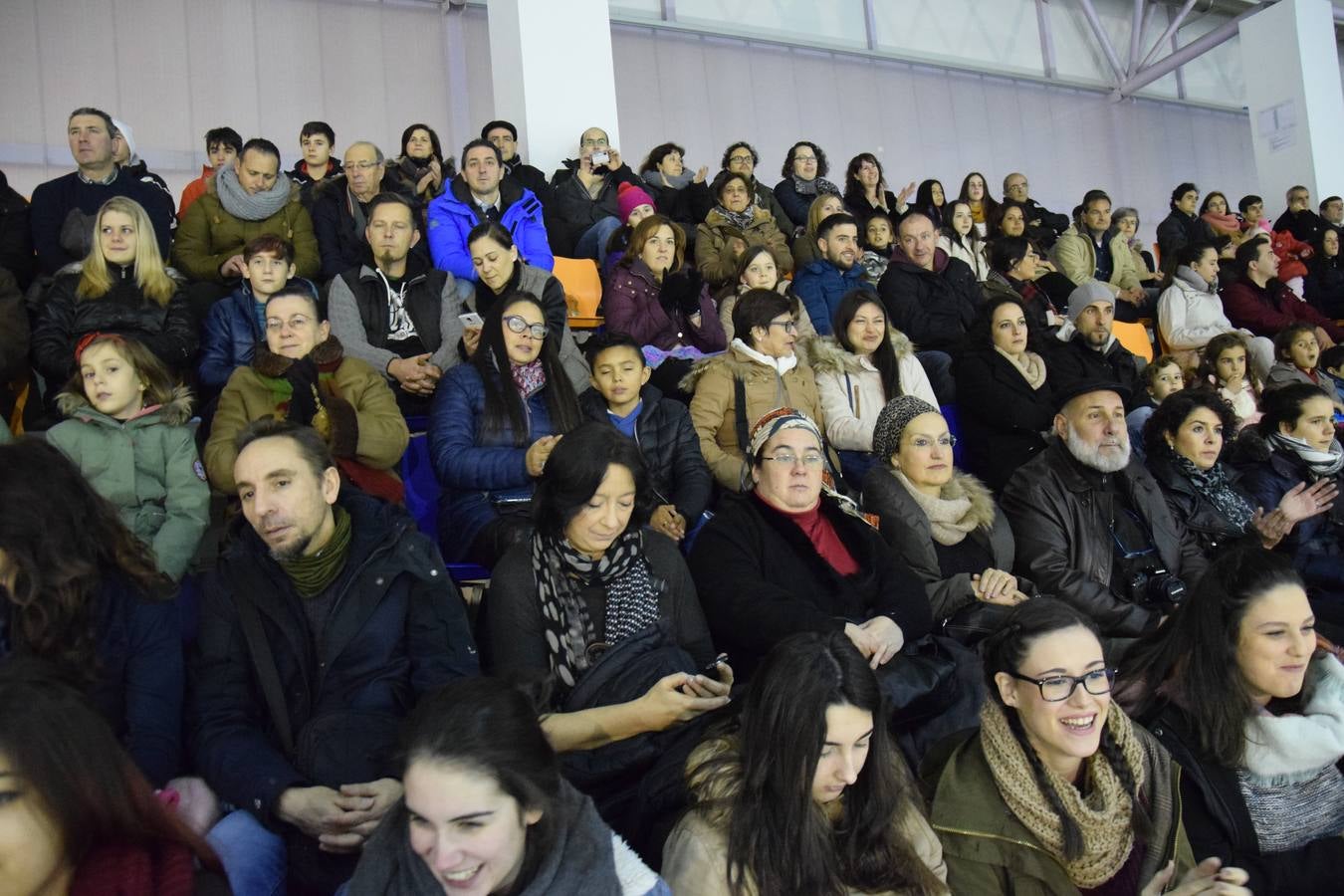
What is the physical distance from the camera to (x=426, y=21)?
344 inches

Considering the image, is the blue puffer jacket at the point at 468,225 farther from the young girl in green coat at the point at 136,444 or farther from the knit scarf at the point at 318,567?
the knit scarf at the point at 318,567

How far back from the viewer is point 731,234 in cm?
554

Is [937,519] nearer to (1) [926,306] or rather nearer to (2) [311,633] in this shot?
(2) [311,633]

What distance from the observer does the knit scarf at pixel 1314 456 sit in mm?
3986

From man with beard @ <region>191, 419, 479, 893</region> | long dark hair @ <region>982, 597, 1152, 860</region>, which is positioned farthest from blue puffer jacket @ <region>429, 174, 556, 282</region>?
long dark hair @ <region>982, 597, 1152, 860</region>

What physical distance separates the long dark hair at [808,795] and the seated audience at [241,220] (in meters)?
3.29

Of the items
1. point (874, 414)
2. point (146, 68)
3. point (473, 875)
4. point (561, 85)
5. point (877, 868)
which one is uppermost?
point (146, 68)

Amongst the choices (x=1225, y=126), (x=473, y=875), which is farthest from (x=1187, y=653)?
(x=1225, y=126)

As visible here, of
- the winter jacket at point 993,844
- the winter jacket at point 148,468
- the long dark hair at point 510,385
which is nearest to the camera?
the winter jacket at point 993,844

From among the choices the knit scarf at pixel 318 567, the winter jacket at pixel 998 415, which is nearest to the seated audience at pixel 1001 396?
the winter jacket at pixel 998 415

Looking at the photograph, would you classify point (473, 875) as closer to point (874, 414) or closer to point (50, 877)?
point (50, 877)

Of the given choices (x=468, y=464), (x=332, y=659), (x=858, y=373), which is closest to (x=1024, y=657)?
(x=332, y=659)

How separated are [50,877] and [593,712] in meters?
0.99

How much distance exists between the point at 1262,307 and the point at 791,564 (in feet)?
18.1
